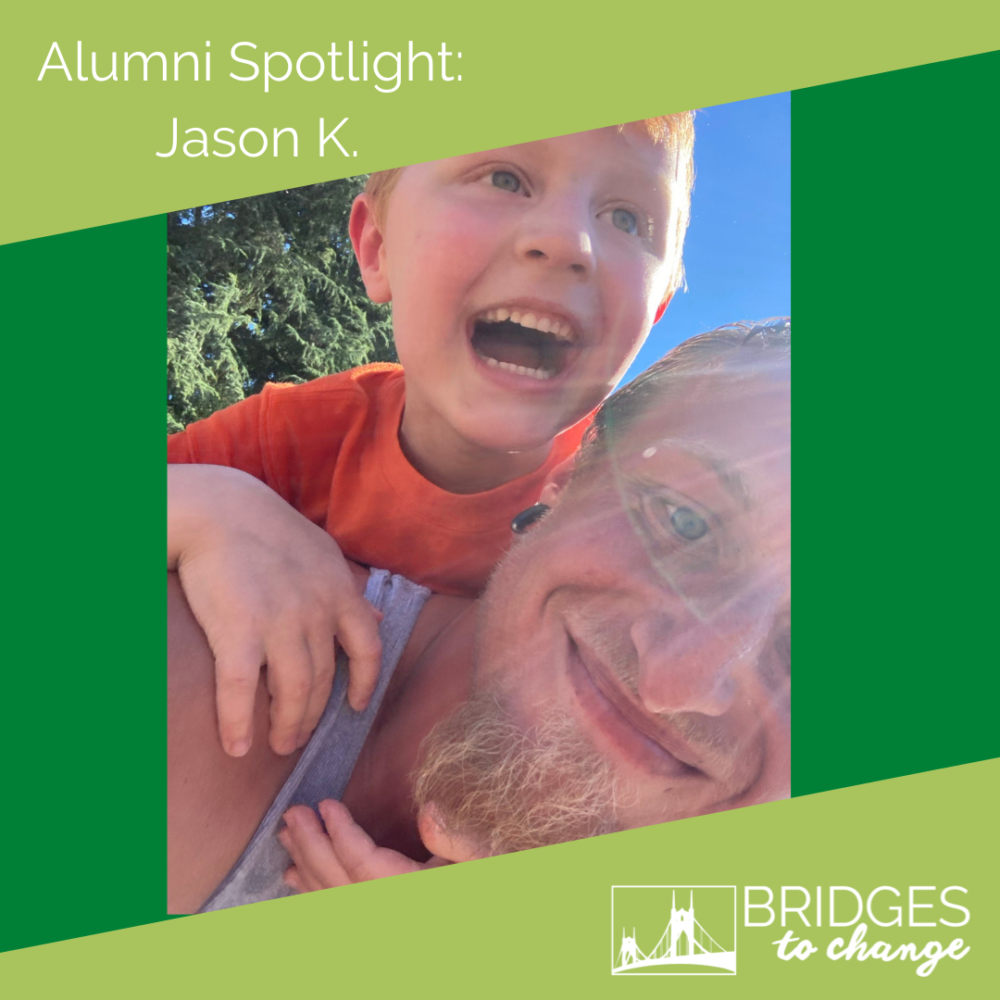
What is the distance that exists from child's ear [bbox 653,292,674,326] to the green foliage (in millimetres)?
331

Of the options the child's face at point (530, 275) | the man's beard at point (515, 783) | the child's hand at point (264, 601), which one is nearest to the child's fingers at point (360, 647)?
the child's hand at point (264, 601)

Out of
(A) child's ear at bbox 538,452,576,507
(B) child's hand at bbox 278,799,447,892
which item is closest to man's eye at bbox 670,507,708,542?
(A) child's ear at bbox 538,452,576,507

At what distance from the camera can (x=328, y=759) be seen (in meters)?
1.20

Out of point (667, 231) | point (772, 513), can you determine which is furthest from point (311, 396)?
point (772, 513)

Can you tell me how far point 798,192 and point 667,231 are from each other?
0.20m

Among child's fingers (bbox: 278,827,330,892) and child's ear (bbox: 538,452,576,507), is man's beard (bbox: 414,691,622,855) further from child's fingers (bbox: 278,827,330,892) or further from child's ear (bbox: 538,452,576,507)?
child's ear (bbox: 538,452,576,507)

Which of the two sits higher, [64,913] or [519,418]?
Answer: [519,418]

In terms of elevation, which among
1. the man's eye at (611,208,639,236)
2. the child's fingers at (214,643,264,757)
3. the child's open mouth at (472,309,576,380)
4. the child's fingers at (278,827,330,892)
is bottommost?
the child's fingers at (278,827,330,892)

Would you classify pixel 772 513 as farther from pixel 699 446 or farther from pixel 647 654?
pixel 647 654

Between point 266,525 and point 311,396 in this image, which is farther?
point 311,396

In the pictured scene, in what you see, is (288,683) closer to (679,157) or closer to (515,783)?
(515,783)

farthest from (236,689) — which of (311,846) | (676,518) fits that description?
(676,518)

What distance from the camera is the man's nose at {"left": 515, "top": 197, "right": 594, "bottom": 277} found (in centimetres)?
112

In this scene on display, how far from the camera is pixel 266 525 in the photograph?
117 cm
